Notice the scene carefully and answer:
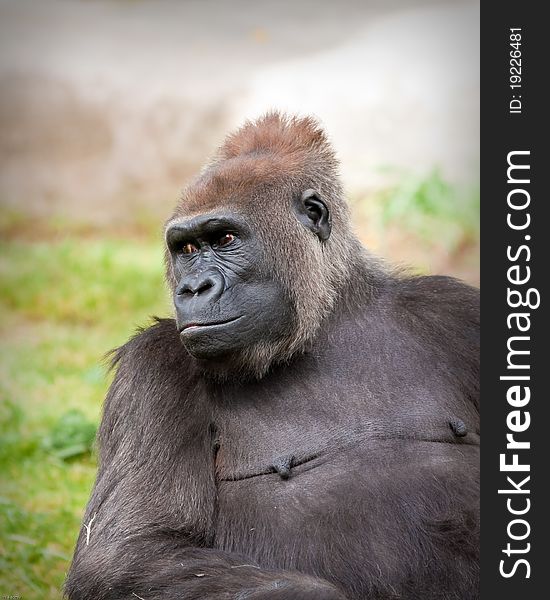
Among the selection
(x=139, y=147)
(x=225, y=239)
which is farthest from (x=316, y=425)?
(x=139, y=147)

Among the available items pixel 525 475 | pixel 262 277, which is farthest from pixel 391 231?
pixel 525 475

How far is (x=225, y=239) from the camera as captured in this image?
407cm

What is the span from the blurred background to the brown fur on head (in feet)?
4.67

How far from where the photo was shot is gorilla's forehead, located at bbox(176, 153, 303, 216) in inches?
162

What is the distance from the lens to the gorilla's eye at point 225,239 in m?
4.06

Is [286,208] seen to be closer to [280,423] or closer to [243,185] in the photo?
[243,185]

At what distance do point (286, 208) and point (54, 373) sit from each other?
144 inches

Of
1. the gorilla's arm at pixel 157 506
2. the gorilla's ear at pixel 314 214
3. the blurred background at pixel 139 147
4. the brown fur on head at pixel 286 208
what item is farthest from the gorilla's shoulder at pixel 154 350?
the blurred background at pixel 139 147

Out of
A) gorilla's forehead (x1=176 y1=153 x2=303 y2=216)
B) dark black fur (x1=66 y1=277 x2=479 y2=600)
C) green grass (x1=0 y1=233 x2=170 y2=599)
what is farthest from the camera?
green grass (x1=0 y1=233 x2=170 y2=599)

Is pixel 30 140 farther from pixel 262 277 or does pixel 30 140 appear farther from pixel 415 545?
pixel 415 545

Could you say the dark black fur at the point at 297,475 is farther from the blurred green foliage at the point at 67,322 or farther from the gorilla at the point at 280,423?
the blurred green foliage at the point at 67,322

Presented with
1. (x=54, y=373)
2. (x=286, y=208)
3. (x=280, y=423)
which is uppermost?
(x=54, y=373)

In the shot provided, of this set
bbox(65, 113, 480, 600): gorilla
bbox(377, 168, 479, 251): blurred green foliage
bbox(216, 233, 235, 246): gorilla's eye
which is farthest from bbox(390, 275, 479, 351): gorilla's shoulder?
bbox(377, 168, 479, 251): blurred green foliage

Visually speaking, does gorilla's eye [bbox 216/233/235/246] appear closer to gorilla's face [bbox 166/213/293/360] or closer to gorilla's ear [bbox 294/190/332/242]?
gorilla's face [bbox 166/213/293/360]
